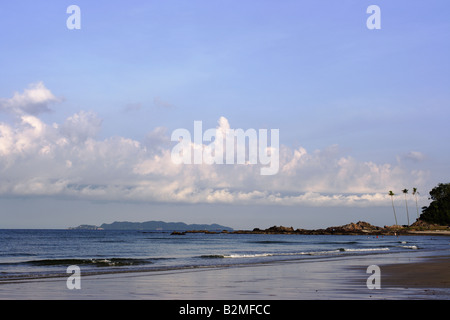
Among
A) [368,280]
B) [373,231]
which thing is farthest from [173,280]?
[373,231]

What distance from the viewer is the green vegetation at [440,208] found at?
18900cm

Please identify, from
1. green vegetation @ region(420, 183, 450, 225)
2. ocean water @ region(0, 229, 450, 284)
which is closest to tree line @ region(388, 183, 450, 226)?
green vegetation @ region(420, 183, 450, 225)

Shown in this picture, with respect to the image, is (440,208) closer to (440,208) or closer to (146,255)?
(440,208)

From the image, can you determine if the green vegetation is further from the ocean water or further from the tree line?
the ocean water

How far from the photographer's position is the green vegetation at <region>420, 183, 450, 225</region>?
620ft

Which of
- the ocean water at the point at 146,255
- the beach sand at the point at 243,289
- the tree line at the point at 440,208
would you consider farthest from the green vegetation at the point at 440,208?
the beach sand at the point at 243,289

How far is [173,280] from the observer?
24859 mm

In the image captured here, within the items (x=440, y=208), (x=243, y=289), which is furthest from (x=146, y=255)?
(x=440, y=208)

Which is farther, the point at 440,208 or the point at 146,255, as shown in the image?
the point at 440,208

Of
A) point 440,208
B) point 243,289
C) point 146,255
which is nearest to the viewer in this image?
point 243,289

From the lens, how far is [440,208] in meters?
193

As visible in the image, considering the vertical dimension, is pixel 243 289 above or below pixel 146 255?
above
